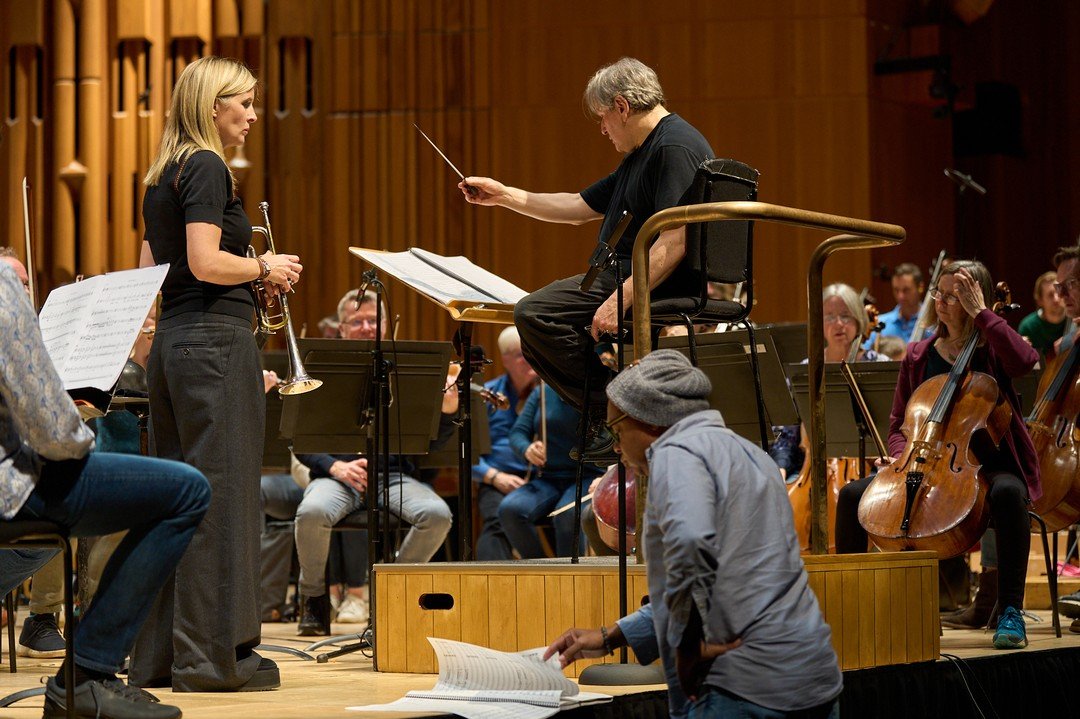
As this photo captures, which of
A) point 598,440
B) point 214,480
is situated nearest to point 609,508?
point 598,440

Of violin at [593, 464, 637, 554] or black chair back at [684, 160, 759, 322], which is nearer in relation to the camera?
black chair back at [684, 160, 759, 322]

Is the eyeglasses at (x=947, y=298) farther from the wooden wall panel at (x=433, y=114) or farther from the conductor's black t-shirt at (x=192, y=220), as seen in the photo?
the wooden wall panel at (x=433, y=114)

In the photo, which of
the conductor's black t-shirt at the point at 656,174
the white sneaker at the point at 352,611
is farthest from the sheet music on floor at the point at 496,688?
the white sneaker at the point at 352,611

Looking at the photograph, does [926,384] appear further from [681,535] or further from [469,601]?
[681,535]

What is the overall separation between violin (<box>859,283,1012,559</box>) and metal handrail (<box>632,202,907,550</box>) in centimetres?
71

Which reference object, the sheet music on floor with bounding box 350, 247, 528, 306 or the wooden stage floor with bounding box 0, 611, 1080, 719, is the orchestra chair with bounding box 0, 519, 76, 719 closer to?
the wooden stage floor with bounding box 0, 611, 1080, 719

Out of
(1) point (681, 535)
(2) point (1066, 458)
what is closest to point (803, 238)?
(2) point (1066, 458)

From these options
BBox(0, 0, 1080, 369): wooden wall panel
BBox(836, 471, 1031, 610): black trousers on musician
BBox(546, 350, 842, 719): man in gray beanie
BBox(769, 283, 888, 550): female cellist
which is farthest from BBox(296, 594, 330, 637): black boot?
BBox(546, 350, 842, 719): man in gray beanie

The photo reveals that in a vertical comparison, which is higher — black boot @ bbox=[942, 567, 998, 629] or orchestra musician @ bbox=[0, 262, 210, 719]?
orchestra musician @ bbox=[0, 262, 210, 719]

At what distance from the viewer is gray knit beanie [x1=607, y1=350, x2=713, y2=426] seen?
8.29 feet

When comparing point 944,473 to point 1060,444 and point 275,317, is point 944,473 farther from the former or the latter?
point 275,317

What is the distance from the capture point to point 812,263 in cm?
357

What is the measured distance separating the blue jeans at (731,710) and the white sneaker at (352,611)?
3.83 m

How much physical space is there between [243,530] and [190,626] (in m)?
0.25
